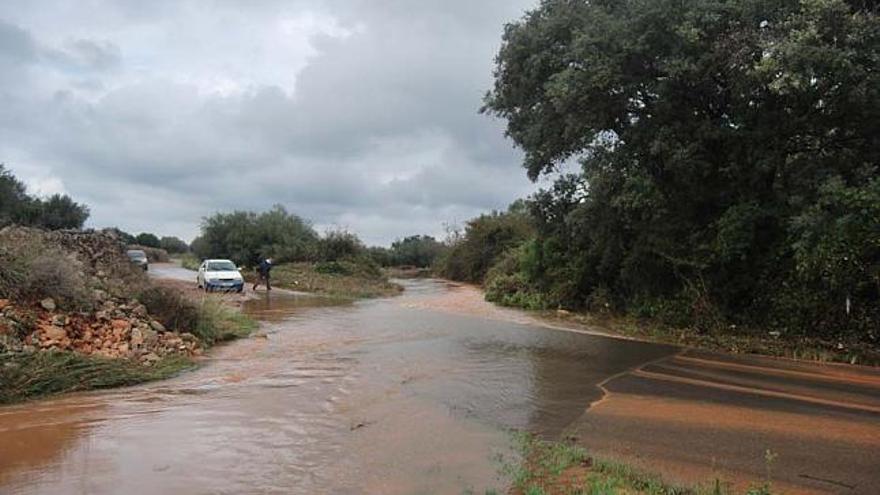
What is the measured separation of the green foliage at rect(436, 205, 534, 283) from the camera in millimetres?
47125

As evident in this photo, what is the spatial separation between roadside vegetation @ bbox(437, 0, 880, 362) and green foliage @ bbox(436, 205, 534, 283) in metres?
24.7

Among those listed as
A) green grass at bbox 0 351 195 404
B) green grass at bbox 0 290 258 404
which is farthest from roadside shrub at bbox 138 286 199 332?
green grass at bbox 0 351 195 404

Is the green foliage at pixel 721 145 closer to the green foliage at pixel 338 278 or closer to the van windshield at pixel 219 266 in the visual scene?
the green foliage at pixel 338 278

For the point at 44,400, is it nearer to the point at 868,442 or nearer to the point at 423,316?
the point at 868,442

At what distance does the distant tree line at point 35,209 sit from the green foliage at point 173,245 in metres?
43.8

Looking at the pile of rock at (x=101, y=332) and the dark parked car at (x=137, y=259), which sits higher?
the dark parked car at (x=137, y=259)

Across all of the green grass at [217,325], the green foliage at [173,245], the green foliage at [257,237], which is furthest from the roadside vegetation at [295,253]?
the green foliage at [173,245]

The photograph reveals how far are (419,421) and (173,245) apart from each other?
10834cm

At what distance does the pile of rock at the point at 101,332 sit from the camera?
11.5m

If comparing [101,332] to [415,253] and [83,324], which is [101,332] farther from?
[415,253]

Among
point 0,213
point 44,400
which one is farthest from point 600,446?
point 0,213

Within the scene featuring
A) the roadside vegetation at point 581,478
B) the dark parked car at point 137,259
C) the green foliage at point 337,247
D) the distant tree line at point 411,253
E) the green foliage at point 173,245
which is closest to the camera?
the roadside vegetation at point 581,478

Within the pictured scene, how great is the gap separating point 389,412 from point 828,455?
534 cm

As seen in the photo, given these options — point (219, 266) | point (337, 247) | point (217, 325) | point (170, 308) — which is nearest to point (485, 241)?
point (337, 247)
